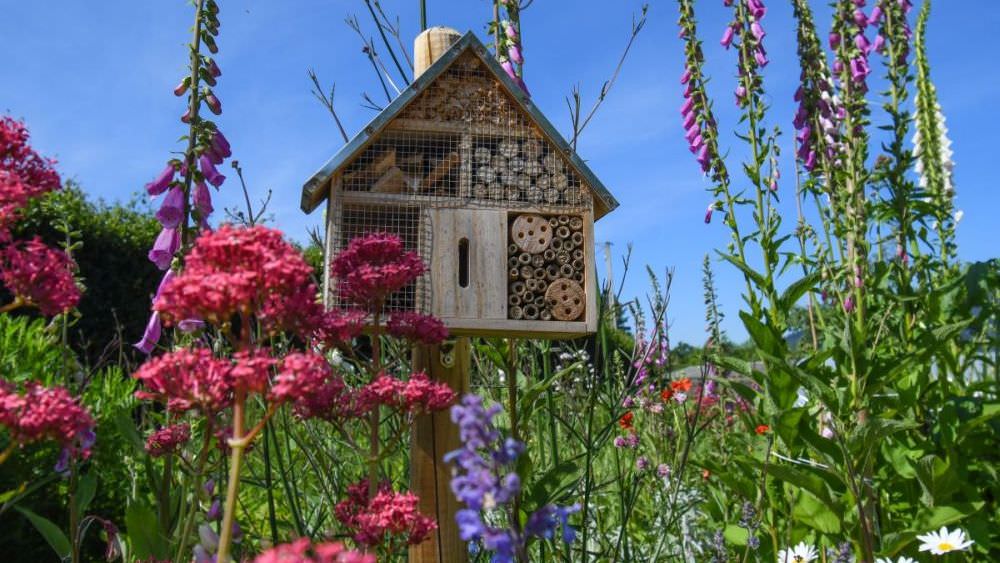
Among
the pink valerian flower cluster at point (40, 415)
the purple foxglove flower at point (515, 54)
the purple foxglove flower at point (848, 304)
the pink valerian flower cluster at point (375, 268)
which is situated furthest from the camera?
the purple foxglove flower at point (848, 304)

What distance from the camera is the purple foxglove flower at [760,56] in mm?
4328

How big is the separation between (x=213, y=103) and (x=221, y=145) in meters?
0.11

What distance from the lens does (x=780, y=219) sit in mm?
3836

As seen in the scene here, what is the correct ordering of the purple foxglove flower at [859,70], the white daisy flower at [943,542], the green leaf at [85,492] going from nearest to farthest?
the green leaf at [85,492], the white daisy flower at [943,542], the purple foxglove flower at [859,70]

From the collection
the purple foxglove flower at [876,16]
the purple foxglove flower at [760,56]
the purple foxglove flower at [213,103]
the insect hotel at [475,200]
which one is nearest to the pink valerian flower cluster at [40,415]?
the insect hotel at [475,200]

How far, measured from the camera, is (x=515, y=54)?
3268 millimetres

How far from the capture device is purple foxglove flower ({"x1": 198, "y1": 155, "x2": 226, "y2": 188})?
7.22 feet

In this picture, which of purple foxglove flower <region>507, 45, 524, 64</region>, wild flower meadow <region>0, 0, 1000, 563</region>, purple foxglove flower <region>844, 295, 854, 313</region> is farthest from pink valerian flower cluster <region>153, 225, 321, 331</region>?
purple foxglove flower <region>844, 295, 854, 313</region>

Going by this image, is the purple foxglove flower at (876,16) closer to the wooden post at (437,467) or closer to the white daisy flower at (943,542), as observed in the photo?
the white daisy flower at (943,542)

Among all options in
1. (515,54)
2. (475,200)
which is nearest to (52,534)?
(475,200)

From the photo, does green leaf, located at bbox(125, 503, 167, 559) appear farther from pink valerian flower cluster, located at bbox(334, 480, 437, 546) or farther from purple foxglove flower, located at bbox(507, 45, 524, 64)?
purple foxglove flower, located at bbox(507, 45, 524, 64)

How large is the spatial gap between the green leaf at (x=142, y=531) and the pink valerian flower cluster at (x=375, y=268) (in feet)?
2.10

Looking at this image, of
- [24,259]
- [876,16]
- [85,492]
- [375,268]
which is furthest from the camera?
[876,16]

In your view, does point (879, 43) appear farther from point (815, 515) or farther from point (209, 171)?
point (209, 171)
